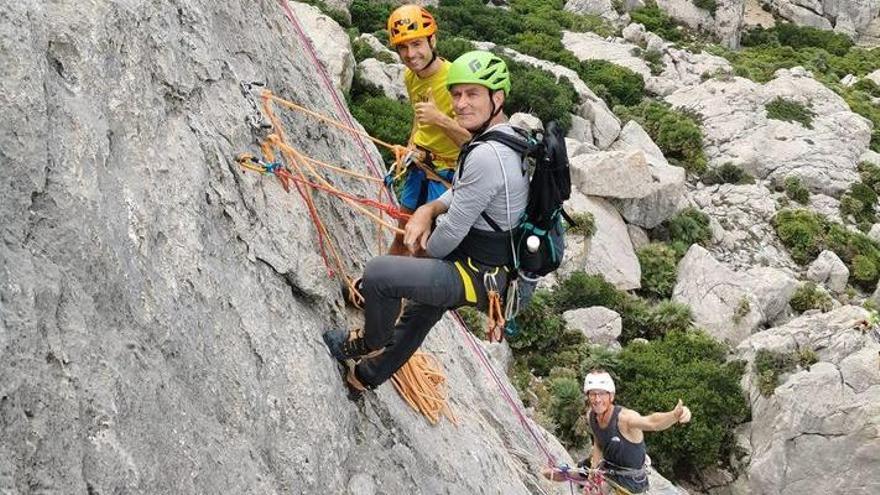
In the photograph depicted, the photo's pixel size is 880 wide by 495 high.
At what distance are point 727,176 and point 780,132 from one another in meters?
3.91

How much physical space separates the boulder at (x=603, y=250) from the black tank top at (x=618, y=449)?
14707 mm

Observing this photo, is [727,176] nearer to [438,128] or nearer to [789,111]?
[789,111]

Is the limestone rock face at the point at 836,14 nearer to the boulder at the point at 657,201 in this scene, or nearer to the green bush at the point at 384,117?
the boulder at the point at 657,201

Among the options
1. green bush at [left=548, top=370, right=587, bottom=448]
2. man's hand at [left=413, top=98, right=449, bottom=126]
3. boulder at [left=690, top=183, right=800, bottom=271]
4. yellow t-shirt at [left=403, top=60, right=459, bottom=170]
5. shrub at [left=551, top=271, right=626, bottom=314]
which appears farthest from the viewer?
boulder at [left=690, top=183, right=800, bottom=271]

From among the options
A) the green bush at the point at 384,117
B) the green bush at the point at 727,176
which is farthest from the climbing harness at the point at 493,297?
the green bush at the point at 727,176

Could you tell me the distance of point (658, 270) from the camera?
84.6 ft

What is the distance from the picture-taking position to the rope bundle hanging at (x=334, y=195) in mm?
5795

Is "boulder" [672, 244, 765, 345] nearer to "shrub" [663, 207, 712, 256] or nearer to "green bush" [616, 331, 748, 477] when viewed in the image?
"green bush" [616, 331, 748, 477]

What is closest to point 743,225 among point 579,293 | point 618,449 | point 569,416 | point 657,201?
point 657,201

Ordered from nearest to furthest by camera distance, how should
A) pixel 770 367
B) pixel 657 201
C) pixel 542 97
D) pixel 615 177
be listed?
1. pixel 770 367
2. pixel 615 177
3. pixel 657 201
4. pixel 542 97

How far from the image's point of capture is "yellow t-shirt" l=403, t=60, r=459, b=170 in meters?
7.15

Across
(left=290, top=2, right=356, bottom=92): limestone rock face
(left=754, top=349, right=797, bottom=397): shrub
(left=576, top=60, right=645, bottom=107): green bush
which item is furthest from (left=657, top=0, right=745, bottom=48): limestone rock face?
(left=754, top=349, right=797, bottom=397): shrub

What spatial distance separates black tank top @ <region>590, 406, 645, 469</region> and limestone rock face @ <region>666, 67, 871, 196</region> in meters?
25.8

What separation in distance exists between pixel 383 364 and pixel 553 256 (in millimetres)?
1392
